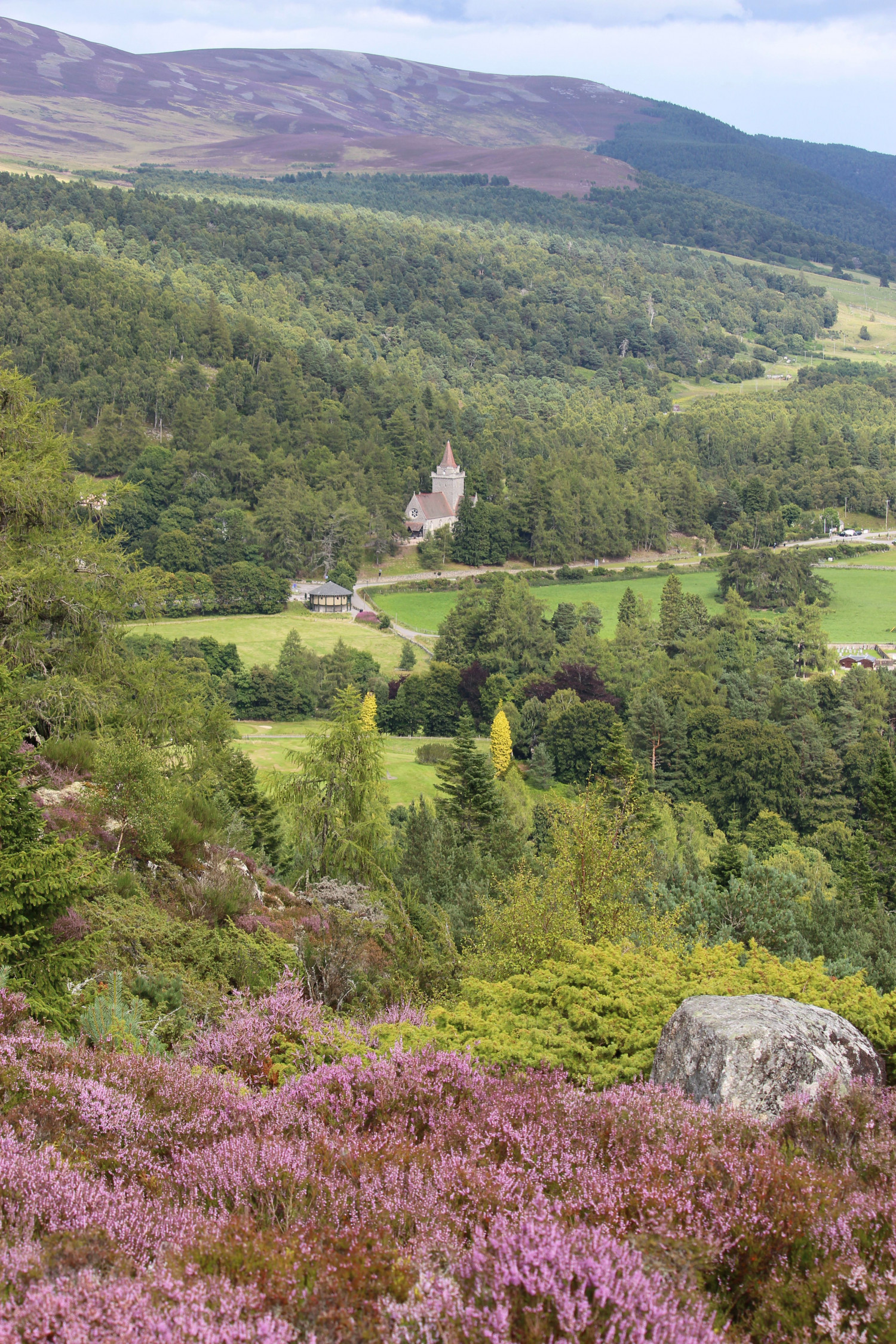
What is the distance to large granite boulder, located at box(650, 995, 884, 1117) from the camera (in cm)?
614

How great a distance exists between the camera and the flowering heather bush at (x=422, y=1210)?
3393 millimetres

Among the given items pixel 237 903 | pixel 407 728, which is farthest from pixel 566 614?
pixel 237 903

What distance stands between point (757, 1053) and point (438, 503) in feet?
354

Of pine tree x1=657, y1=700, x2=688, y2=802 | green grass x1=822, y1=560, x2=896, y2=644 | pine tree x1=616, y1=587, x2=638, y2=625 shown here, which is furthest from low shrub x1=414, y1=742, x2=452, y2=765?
green grass x1=822, y1=560, x2=896, y2=644

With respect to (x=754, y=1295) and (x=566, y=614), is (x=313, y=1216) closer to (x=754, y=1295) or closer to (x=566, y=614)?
(x=754, y=1295)

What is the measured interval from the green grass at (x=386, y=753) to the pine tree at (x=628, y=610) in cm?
2037

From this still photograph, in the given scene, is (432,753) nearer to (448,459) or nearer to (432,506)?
(432,506)

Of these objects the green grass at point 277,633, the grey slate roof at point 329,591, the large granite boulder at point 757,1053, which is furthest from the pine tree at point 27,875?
the grey slate roof at point 329,591

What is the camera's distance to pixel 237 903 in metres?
12.7

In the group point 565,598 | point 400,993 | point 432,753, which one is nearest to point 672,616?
point 565,598

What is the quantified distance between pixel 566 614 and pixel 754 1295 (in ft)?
246

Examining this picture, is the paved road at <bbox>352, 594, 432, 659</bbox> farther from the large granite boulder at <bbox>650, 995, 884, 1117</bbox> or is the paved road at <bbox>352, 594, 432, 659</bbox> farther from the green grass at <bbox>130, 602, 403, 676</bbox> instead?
the large granite boulder at <bbox>650, 995, 884, 1117</bbox>

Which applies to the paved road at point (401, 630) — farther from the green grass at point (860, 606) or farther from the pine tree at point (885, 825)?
the pine tree at point (885, 825)

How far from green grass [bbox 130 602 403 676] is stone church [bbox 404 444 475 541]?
26336mm
